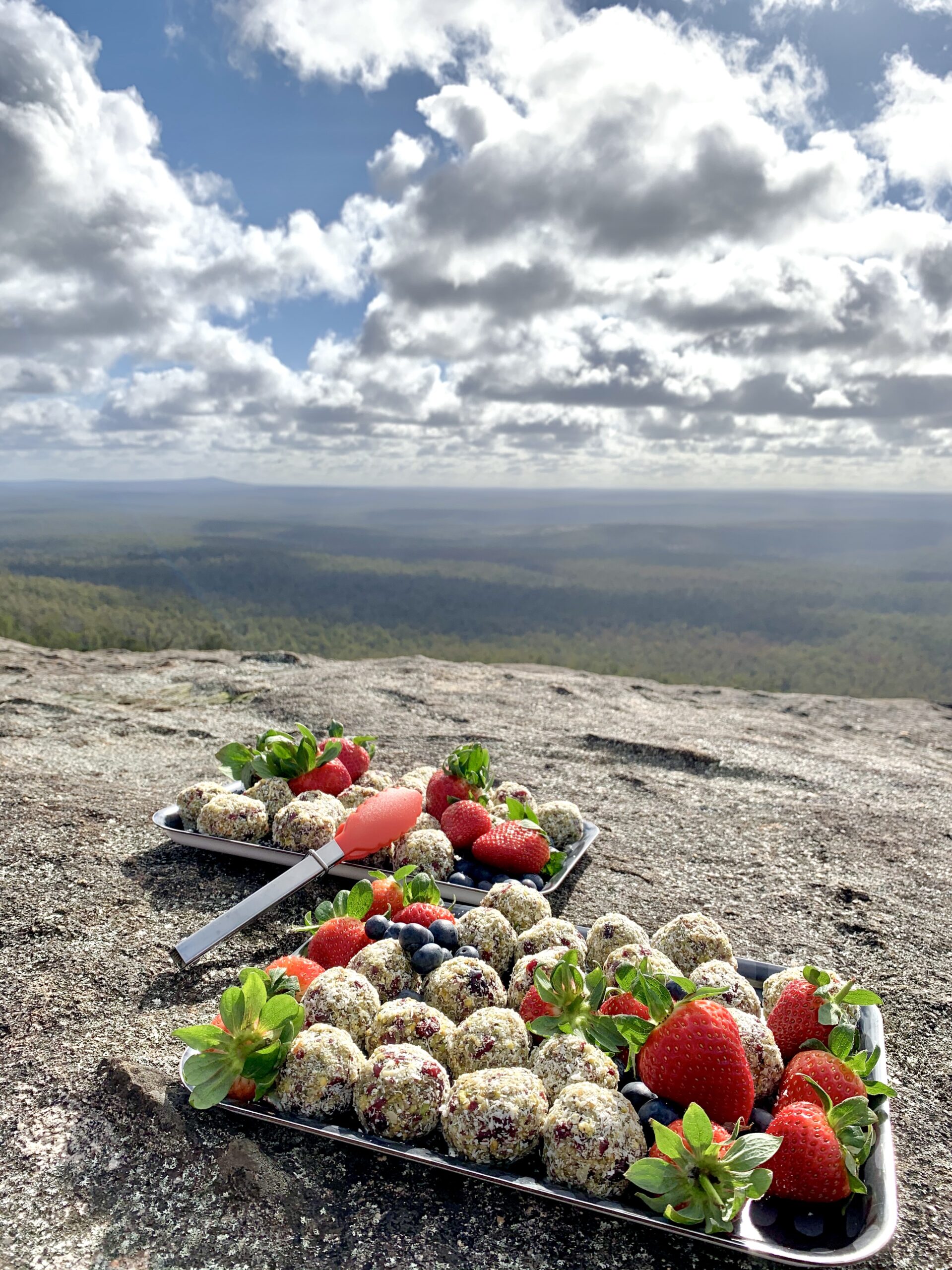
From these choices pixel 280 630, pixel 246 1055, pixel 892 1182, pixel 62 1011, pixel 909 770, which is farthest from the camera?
pixel 280 630

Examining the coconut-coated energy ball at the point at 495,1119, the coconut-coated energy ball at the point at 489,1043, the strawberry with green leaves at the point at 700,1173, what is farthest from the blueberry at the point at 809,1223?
the coconut-coated energy ball at the point at 489,1043

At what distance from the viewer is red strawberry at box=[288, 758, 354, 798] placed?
450 centimetres

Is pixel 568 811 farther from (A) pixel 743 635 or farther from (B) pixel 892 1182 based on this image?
(A) pixel 743 635

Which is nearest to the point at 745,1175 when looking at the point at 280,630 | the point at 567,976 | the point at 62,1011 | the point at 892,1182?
the point at 892,1182

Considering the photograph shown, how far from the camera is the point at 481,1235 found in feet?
6.75

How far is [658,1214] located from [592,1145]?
0.67 ft

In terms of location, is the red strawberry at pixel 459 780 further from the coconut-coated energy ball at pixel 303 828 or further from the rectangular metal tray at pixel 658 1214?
the rectangular metal tray at pixel 658 1214

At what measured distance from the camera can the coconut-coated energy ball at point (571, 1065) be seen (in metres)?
2.22

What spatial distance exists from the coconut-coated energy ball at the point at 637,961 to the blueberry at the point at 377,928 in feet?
2.55

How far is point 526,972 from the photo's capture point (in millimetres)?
2607

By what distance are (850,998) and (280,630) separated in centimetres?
6446

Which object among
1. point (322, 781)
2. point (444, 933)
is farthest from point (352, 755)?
point (444, 933)

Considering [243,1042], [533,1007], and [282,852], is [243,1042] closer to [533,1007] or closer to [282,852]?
[533,1007]

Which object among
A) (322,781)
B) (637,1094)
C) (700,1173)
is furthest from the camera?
(322,781)
